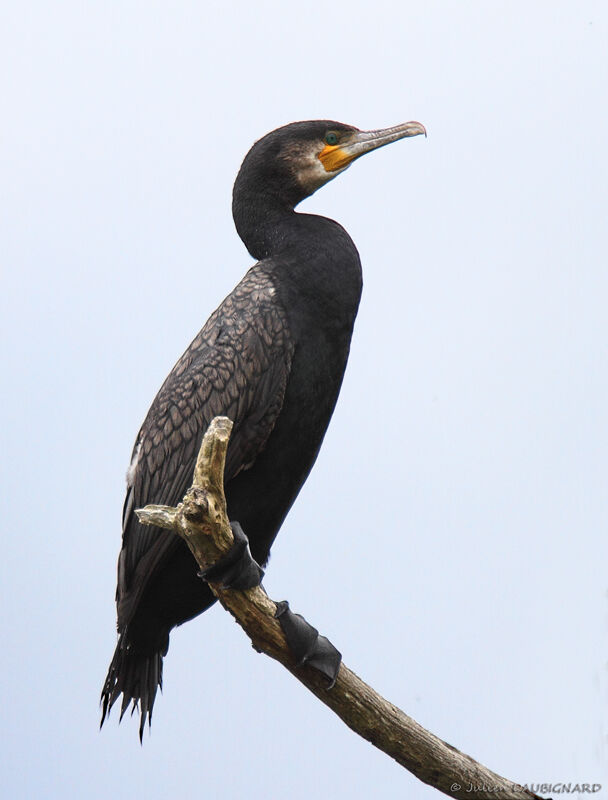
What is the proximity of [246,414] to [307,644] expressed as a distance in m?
0.85

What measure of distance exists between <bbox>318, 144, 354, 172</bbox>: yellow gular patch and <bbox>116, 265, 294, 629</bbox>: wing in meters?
0.68

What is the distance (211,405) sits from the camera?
4.12m

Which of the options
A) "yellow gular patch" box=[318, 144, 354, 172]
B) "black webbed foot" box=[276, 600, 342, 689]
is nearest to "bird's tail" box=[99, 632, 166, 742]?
"black webbed foot" box=[276, 600, 342, 689]

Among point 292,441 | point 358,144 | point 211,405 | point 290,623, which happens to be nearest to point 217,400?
point 211,405

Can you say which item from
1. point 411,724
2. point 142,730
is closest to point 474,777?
point 411,724

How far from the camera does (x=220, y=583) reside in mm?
3561

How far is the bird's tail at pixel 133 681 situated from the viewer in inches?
173

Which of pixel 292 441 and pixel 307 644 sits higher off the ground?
pixel 292 441

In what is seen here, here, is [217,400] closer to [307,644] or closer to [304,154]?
[307,644]

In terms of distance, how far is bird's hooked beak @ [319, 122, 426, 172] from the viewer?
15.5 ft

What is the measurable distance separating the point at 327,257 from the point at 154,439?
3.04 ft

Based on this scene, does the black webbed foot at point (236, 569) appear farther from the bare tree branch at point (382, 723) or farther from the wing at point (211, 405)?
the wing at point (211, 405)

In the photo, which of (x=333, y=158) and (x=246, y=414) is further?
(x=333, y=158)

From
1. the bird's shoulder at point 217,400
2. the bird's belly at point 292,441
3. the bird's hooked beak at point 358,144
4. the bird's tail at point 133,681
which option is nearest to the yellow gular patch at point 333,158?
the bird's hooked beak at point 358,144
